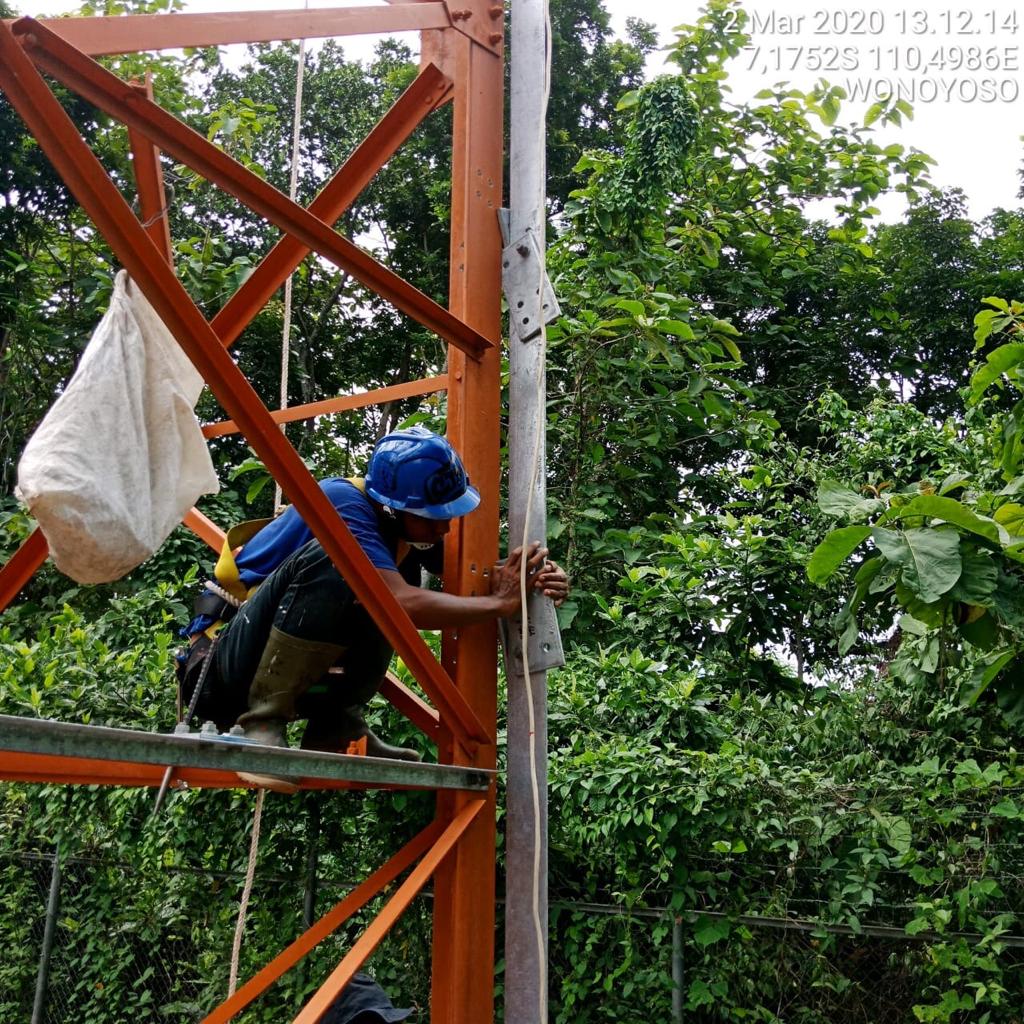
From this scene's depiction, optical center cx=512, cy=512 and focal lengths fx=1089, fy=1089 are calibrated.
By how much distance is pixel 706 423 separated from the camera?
728cm

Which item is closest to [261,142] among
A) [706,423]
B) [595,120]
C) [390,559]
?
[595,120]

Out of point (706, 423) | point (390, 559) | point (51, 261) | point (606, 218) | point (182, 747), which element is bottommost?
point (182, 747)

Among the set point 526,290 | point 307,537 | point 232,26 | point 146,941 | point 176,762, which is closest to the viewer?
point 176,762

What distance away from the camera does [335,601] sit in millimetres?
3020

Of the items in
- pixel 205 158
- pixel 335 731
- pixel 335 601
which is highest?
pixel 205 158

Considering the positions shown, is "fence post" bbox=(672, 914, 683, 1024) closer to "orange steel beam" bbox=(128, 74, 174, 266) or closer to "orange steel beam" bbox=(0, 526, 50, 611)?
"orange steel beam" bbox=(0, 526, 50, 611)

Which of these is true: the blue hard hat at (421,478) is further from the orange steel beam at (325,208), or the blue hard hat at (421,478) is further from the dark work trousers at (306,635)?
the orange steel beam at (325,208)

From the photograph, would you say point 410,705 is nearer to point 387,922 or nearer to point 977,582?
point 387,922

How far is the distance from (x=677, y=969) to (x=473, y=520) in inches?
74.1

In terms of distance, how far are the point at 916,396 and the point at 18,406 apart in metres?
9.66

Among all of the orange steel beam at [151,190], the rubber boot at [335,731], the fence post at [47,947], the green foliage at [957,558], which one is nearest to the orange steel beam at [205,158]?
the orange steel beam at [151,190]

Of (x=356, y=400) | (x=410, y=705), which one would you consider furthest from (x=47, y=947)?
(x=356, y=400)

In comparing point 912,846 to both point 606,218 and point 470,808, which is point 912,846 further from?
point 606,218

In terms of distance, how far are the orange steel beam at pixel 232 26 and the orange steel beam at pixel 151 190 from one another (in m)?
0.48
